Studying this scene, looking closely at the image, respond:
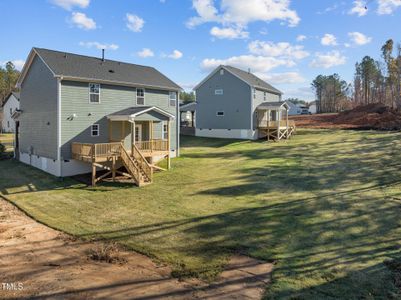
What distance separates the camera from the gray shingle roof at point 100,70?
2011 centimetres

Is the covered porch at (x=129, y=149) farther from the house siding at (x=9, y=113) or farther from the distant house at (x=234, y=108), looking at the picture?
the house siding at (x=9, y=113)

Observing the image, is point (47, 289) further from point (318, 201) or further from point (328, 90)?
point (328, 90)

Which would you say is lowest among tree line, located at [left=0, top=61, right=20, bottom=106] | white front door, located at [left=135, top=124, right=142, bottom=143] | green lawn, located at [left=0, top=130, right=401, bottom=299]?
green lawn, located at [left=0, top=130, right=401, bottom=299]

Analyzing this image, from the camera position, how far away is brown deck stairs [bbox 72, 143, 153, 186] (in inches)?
707

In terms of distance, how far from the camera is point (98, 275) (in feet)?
27.2

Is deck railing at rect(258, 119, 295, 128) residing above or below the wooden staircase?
above

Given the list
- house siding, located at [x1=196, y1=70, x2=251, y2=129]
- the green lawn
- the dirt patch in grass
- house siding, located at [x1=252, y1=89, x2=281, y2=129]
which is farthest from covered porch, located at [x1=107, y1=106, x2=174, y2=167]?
house siding, located at [x1=252, y1=89, x2=281, y2=129]

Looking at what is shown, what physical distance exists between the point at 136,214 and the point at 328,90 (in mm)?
94497

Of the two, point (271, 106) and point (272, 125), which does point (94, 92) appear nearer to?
point (272, 125)

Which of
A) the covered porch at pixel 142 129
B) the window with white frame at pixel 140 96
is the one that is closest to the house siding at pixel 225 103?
the window with white frame at pixel 140 96

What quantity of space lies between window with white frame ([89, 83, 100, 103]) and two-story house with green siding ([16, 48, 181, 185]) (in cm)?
6

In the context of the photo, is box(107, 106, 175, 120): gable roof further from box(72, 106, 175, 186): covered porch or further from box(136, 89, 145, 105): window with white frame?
box(136, 89, 145, 105): window with white frame

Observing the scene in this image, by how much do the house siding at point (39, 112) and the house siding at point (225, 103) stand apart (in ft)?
62.2

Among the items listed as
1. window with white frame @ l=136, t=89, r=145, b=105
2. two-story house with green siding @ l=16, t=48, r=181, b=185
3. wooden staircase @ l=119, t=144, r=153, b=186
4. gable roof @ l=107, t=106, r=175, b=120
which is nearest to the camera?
wooden staircase @ l=119, t=144, r=153, b=186
